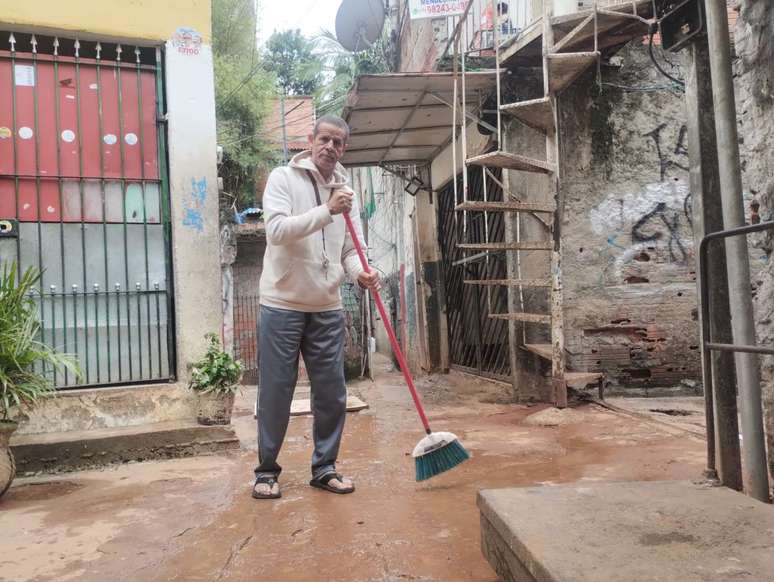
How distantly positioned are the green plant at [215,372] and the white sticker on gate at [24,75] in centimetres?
220

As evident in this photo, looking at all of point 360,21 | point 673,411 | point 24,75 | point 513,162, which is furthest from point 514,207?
point 360,21

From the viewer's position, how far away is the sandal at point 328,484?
3.13m

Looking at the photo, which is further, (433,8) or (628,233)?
(433,8)

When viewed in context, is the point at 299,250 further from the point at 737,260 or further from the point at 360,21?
the point at 360,21

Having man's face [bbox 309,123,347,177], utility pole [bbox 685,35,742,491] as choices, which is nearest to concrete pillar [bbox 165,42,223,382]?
man's face [bbox 309,123,347,177]

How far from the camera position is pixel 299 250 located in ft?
10.3

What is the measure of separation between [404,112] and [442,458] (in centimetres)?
476

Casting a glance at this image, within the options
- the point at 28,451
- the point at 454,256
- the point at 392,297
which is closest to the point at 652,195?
the point at 454,256

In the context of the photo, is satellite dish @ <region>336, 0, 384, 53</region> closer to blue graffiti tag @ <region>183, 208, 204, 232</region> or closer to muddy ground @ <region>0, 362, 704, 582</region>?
blue graffiti tag @ <region>183, 208, 204, 232</region>

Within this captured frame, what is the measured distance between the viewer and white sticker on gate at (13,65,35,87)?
434 cm

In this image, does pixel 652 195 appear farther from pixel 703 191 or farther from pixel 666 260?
pixel 703 191

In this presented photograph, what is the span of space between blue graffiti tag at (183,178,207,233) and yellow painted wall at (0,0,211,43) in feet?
3.58

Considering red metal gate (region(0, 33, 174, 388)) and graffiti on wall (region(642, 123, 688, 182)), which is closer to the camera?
red metal gate (region(0, 33, 174, 388))

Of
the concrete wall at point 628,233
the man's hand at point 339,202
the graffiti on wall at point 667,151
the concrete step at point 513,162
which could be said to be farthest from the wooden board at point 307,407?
the graffiti on wall at point 667,151
